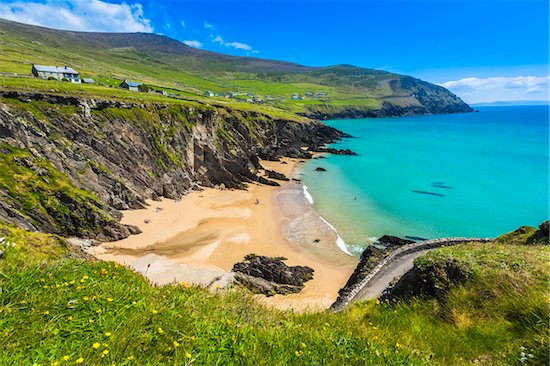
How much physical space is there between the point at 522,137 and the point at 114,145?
18906 cm

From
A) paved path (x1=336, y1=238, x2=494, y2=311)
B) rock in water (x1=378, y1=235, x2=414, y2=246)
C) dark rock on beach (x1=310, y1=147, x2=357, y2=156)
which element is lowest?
rock in water (x1=378, y1=235, x2=414, y2=246)

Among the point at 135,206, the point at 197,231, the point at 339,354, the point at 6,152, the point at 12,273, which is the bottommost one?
the point at 197,231

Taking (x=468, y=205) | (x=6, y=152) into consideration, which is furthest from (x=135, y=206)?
(x=468, y=205)

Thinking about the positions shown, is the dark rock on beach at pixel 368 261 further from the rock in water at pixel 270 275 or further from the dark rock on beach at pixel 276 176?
the dark rock on beach at pixel 276 176

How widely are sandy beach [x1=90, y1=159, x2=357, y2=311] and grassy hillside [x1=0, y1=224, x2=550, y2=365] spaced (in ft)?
46.7

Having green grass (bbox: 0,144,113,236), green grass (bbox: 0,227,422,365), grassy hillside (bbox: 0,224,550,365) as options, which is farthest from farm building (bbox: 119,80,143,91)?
grassy hillside (bbox: 0,224,550,365)

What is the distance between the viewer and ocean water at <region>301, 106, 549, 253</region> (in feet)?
150

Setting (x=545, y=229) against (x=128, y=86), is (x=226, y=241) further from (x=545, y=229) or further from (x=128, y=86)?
(x=128, y=86)

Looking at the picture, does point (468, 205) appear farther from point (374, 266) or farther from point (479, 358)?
point (479, 358)

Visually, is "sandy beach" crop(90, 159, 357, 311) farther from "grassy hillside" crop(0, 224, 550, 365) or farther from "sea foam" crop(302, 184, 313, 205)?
"grassy hillside" crop(0, 224, 550, 365)

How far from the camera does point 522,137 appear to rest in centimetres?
15188

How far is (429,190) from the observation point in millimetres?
65125

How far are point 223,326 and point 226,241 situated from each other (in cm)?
3121

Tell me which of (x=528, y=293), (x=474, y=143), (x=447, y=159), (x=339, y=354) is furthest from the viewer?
(x=474, y=143)
